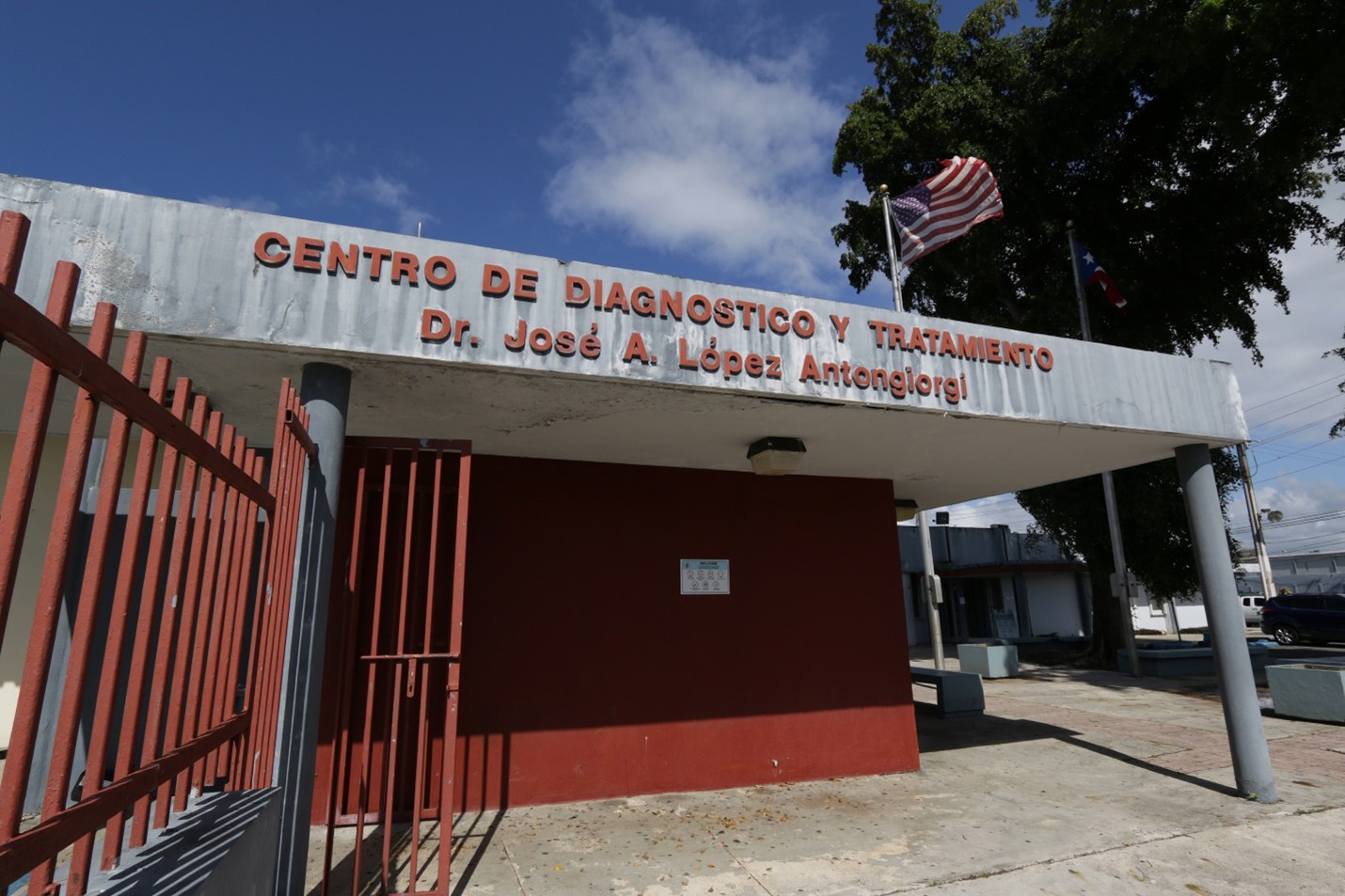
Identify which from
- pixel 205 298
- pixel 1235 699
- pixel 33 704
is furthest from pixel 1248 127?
pixel 33 704

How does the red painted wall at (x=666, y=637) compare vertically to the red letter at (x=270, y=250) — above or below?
below

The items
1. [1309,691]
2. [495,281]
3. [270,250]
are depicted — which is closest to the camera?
[270,250]

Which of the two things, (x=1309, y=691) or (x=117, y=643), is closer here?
(x=117, y=643)

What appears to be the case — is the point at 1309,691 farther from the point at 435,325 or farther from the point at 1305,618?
the point at 1305,618

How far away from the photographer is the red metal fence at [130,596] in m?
1.45

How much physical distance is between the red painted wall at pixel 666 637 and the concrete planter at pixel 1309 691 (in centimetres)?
716

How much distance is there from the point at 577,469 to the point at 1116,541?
14.5m

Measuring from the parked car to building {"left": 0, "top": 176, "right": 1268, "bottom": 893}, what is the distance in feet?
73.7

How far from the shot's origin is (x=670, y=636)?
7.44 m

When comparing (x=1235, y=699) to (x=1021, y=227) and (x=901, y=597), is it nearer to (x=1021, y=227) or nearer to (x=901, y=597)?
(x=901, y=597)

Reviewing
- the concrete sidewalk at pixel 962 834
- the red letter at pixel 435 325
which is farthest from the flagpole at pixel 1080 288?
the red letter at pixel 435 325

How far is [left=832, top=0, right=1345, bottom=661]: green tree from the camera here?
17969 millimetres

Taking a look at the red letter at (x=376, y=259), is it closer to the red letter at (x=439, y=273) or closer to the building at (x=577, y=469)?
the building at (x=577, y=469)

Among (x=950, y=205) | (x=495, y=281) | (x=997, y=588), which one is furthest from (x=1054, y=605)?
(x=495, y=281)
